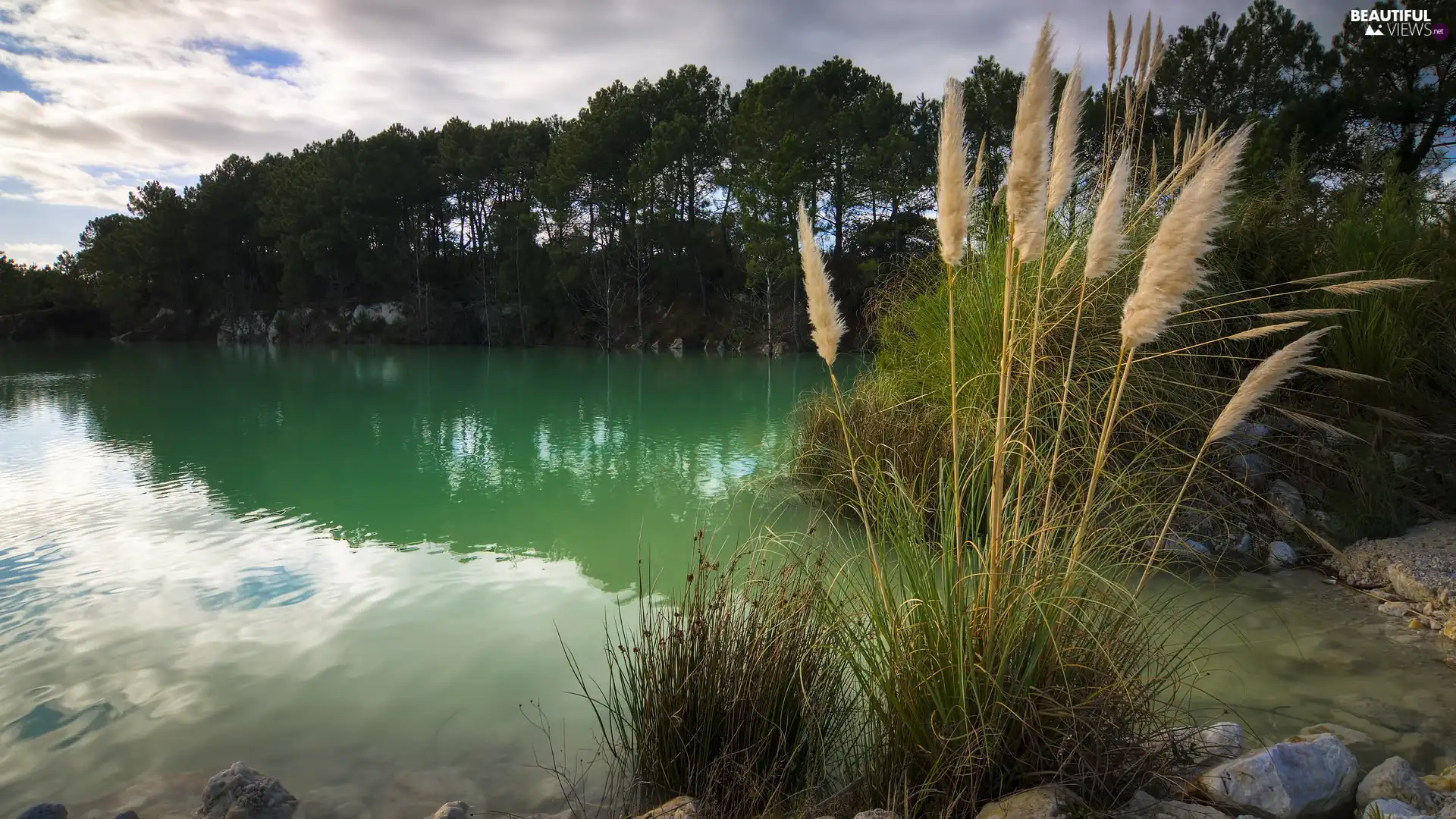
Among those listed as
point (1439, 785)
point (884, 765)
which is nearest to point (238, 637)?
point (884, 765)

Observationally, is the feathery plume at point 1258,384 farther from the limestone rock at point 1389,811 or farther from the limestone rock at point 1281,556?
the limestone rock at point 1281,556

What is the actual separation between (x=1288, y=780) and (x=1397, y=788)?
0.90ft

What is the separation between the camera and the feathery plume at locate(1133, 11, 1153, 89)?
299cm

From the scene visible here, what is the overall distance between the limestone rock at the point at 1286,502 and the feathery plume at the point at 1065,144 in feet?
11.2

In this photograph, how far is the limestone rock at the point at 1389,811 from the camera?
1.65 m

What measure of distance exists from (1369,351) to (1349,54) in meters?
15.1

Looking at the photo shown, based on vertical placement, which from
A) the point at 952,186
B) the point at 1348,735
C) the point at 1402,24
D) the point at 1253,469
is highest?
the point at 1402,24

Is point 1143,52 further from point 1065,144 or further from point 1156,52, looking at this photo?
point 1065,144

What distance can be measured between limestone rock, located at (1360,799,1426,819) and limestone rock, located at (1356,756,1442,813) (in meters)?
0.04

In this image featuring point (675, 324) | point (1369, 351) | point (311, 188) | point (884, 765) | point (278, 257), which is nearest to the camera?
point (884, 765)

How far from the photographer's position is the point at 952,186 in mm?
1594

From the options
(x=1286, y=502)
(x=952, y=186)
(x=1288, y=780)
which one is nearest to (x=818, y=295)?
(x=952, y=186)

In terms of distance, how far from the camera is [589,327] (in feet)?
112

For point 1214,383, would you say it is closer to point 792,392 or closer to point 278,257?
point 792,392
